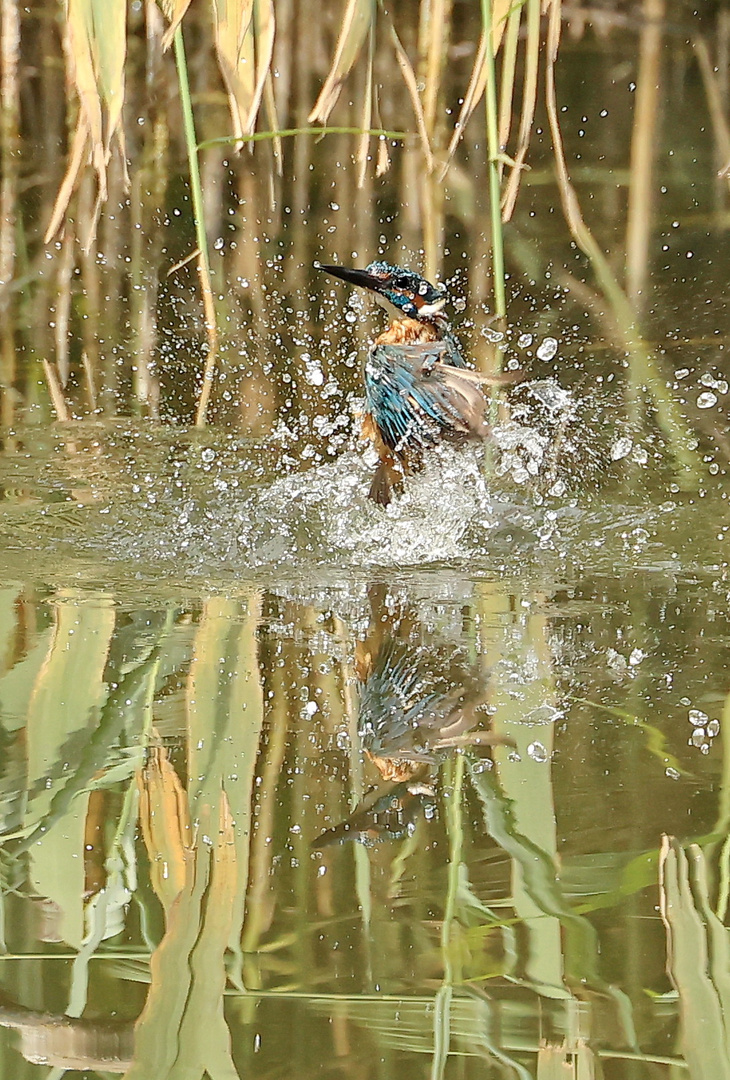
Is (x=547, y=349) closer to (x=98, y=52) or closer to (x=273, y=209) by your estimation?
(x=273, y=209)

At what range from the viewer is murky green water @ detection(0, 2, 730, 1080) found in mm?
691

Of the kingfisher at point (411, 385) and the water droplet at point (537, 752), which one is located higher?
the kingfisher at point (411, 385)

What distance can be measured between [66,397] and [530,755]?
5.37ft

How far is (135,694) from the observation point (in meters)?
1.12

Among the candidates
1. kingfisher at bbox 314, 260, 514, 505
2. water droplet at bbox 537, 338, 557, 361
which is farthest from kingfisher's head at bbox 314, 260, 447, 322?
water droplet at bbox 537, 338, 557, 361

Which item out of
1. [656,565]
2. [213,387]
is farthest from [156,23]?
[656,565]

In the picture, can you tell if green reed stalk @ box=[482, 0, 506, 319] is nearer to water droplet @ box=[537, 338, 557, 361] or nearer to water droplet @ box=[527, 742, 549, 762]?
water droplet @ box=[527, 742, 549, 762]

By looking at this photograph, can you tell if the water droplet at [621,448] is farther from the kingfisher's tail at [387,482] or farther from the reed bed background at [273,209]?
the kingfisher's tail at [387,482]

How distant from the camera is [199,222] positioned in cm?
179

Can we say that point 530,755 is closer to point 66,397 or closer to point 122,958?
point 122,958

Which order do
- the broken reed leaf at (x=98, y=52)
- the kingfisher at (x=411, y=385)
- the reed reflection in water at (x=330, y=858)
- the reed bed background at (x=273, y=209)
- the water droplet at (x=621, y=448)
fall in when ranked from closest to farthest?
the reed reflection in water at (x=330, y=858)
the broken reed leaf at (x=98, y=52)
the kingfisher at (x=411, y=385)
the water droplet at (x=621, y=448)
the reed bed background at (x=273, y=209)

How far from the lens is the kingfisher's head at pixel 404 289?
5.78 ft

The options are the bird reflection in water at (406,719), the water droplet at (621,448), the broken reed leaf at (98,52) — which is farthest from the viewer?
the water droplet at (621,448)

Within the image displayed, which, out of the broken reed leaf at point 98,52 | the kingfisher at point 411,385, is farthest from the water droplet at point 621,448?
the broken reed leaf at point 98,52
